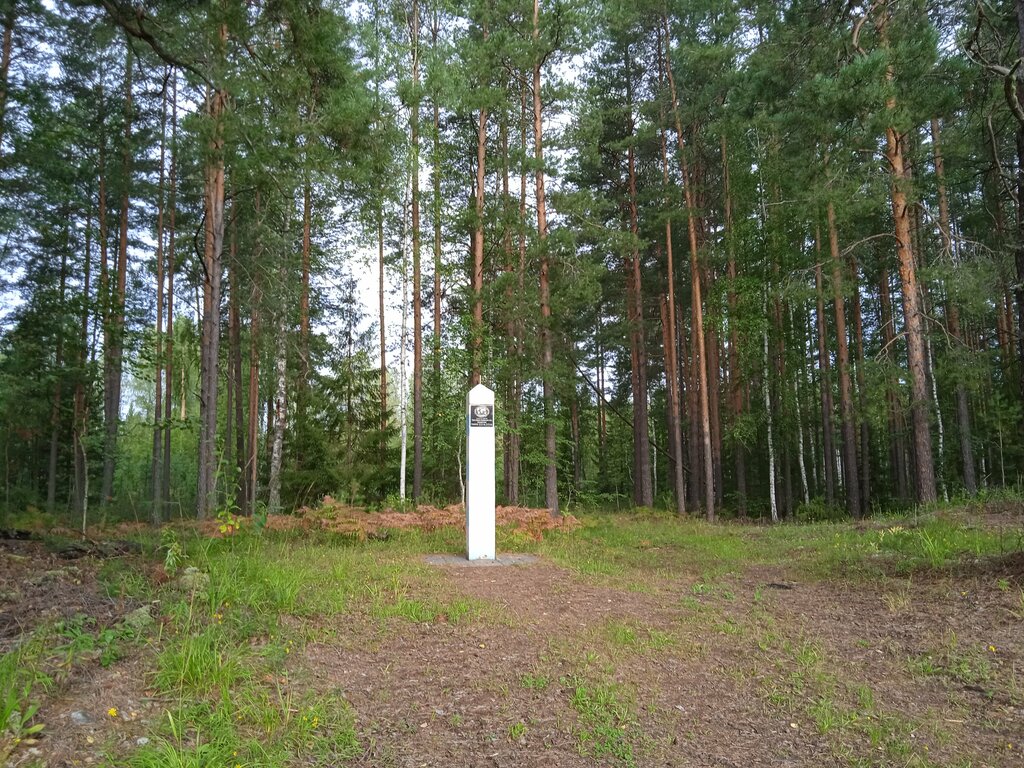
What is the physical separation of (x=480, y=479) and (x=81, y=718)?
5186 millimetres

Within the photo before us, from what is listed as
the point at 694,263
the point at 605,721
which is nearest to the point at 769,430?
the point at 694,263

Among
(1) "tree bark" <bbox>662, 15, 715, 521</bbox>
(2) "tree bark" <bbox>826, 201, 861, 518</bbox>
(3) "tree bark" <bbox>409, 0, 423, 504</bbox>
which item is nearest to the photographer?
(3) "tree bark" <bbox>409, 0, 423, 504</bbox>

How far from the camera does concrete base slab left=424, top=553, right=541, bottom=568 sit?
7.07 m

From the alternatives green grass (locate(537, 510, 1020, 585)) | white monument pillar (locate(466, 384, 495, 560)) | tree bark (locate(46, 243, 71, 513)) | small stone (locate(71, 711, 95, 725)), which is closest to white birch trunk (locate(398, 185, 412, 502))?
green grass (locate(537, 510, 1020, 585))

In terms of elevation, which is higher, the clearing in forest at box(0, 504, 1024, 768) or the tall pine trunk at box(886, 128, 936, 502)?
the tall pine trunk at box(886, 128, 936, 502)

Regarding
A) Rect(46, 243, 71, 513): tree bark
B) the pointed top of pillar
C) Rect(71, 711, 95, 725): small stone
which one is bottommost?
Rect(71, 711, 95, 725): small stone

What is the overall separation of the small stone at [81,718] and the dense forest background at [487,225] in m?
3.00

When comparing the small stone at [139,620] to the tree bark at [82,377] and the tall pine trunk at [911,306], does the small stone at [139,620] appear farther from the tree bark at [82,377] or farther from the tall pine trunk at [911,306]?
the tall pine trunk at [911,306]

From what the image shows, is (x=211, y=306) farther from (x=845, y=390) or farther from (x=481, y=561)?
(x=845, y=390)

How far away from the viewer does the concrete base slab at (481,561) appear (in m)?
7.07

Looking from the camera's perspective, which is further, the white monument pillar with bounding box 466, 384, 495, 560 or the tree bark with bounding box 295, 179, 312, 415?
the tree bark with bounding box 295, 179, 312, 415

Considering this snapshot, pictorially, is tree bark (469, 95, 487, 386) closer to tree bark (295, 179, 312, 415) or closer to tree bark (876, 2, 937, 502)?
tree bark (295, 179, 312, 415)

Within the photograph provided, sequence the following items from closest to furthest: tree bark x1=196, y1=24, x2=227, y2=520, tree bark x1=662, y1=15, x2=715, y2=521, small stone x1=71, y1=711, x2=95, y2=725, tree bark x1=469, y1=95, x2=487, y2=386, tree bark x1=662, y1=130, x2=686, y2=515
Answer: small stone x1=71, y1=711, x2=95, y2=725 < tree bark x1=196, y1=24, x2=227, y2=520 < tree bark x1=469, y1=95, x2=487, y2=386 < tree bark x1=662, y1=15, x2=715, y2=521 < tree bark x1=662, y1=130, x2=686, y2=515

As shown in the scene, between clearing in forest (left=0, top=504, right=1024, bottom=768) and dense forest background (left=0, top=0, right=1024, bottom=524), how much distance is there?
1.70 meters
